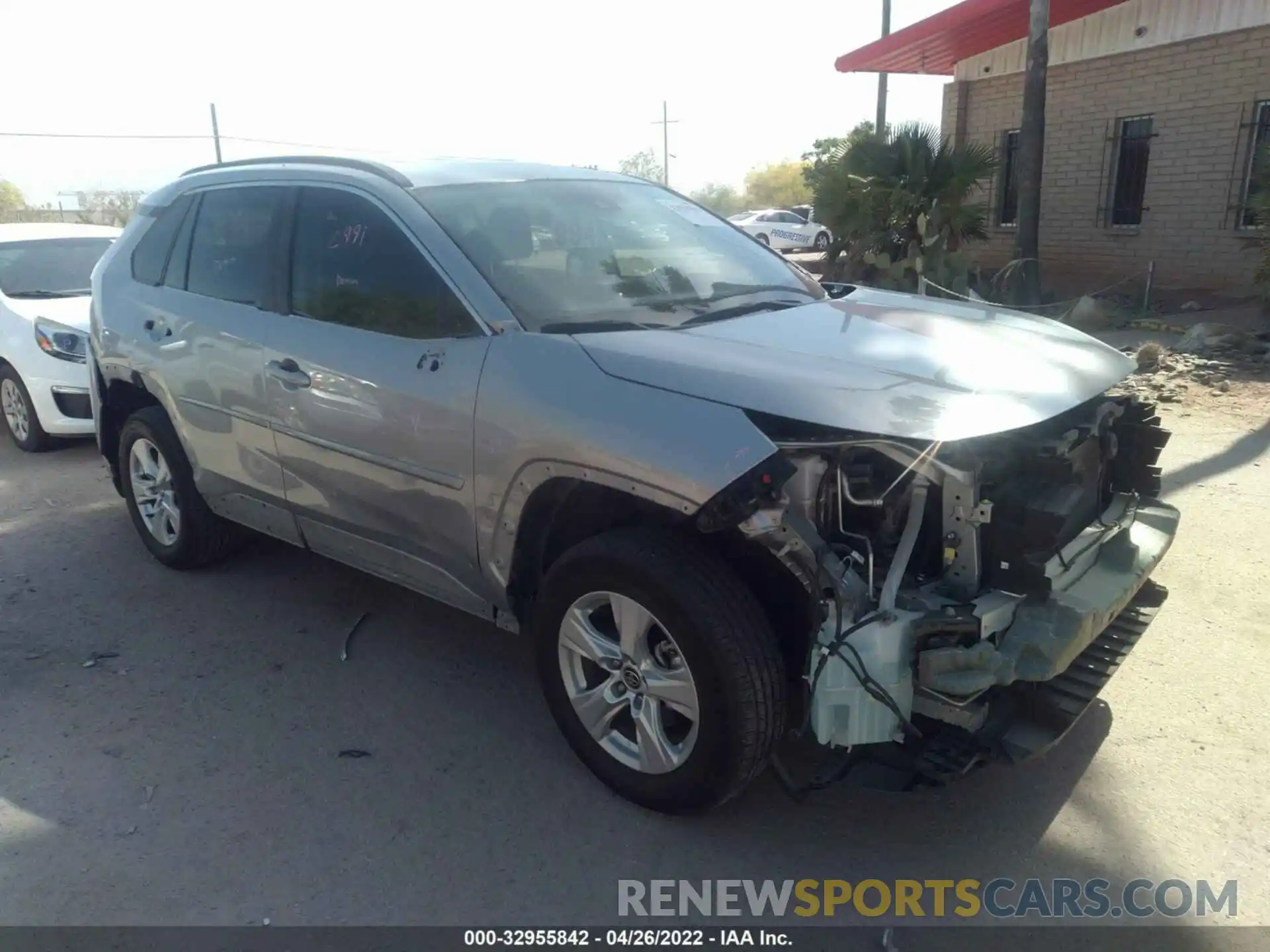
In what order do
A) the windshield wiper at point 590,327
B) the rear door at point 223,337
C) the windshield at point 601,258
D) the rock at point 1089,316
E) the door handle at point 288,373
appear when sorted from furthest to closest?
the rock at point 1089,316 < the rear door at point 223,337 < the door handle at point 288,373 < the windshield at point 601,258 < the windshield wiper at point 590,327

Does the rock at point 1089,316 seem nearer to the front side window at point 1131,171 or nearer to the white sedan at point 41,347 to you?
the front side window at point 1131,171

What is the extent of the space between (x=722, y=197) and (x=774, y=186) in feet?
12.7

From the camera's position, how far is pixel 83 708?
3805 mm

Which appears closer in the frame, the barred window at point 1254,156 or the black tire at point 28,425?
the black tire at point 28,425

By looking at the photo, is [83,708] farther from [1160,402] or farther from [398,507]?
[1160,402]

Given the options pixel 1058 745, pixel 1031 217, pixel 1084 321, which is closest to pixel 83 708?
pixel 1058 745

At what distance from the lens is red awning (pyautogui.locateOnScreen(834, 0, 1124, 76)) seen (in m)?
14.5

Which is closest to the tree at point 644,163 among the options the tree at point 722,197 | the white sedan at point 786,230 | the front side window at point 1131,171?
the tree at point 722,197

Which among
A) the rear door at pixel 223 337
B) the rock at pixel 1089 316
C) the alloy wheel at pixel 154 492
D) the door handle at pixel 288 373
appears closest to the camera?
the door handle at pixel 288 373

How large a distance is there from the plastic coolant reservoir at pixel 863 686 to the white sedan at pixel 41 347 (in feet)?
19.8

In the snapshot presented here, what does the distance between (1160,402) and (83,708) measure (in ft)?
25.4

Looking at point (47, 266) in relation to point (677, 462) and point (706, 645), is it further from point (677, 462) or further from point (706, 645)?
point (706, 645)

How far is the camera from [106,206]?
125 feet

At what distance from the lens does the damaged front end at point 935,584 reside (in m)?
2.69
